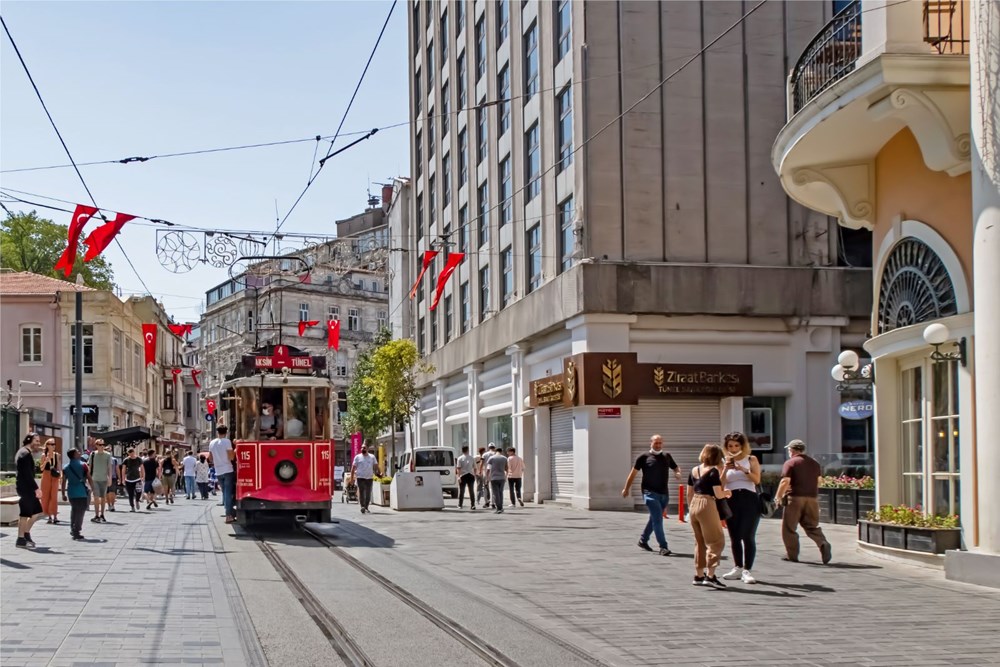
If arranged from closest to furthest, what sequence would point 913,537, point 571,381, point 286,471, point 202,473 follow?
1. point 913,537
2. point 286,471
3. point 571,381
4. point 202,473

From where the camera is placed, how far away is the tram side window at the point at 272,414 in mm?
21156

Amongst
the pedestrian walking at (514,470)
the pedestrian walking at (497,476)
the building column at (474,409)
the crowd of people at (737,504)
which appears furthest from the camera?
the building column at (474,409)

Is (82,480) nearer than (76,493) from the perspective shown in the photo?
No

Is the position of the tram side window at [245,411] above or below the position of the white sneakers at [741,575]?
above

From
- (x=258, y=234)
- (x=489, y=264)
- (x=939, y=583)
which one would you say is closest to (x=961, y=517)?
(x=939, y=583)

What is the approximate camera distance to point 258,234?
82.4ft

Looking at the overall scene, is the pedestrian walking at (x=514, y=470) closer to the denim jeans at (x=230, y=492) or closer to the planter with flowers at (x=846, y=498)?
the planter with flowers at (x=846, y=498)

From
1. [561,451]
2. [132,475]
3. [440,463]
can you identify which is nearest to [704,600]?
[132,475]

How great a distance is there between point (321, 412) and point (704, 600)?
10.9 m

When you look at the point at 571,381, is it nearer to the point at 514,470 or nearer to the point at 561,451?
the point at 514,470

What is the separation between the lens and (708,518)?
12.9 meters

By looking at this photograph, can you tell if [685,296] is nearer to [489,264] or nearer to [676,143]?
[676,143]

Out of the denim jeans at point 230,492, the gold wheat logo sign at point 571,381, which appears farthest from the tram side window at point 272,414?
the gold wheat logo sign at point 571,381

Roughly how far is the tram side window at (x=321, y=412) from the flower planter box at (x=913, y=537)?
9601mm
